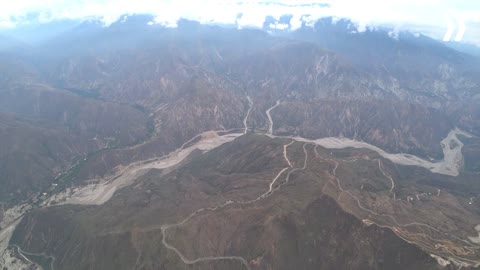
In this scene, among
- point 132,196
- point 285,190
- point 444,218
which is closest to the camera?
point 444,218

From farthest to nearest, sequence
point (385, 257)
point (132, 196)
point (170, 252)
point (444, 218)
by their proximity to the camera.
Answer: point (132, 196) → point (444, 218) → point (170, 252) → point (385, 257)

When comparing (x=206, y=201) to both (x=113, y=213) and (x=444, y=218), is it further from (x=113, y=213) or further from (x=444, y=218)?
(x=444, y=218)

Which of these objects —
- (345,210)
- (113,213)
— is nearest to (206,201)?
(113,213)

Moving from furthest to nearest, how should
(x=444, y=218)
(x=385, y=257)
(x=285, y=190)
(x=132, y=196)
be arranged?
(x=132, y=196) → (x=285, y=190) → (x=444, y=218) → (x=385, y=257)

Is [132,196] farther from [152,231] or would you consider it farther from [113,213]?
[152,231]

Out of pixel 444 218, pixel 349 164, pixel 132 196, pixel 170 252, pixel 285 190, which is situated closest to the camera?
pixel 170 252

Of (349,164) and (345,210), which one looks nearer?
(345,210)

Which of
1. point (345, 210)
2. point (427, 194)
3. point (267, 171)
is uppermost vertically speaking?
point (345, 210)

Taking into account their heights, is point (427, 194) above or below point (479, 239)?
below

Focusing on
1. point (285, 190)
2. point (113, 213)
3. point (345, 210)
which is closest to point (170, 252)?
point (113, 213)
